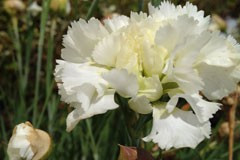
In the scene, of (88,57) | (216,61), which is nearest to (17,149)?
(88,57)

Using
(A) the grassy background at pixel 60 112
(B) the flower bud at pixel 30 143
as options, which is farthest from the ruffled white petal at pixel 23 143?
(A) the grassy background at pixel 60 112

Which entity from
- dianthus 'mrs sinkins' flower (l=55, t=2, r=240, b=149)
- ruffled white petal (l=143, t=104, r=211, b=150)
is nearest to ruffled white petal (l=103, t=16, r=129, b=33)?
dianthus 'mrs sinkins' flower (l=55, t=2, r=240, b=149)

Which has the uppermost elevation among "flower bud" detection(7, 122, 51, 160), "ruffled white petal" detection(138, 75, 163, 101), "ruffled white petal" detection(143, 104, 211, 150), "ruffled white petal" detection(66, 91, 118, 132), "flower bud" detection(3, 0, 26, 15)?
"ruffled white petal" detection(138, 75, 163, 101)

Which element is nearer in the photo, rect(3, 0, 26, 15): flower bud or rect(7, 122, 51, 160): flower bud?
rect(7, 122, 51, 160): flower bud

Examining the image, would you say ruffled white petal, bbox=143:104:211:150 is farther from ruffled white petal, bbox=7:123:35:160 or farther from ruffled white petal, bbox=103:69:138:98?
ruffled white petal, bbox=7:123:35:160

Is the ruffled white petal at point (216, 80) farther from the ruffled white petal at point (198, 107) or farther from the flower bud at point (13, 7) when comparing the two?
the flower bud at point (13, 7)

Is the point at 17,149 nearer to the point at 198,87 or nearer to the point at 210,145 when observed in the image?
the point at 198,87

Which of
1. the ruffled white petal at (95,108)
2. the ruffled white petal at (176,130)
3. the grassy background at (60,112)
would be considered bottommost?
the grassy background at (60,112)
